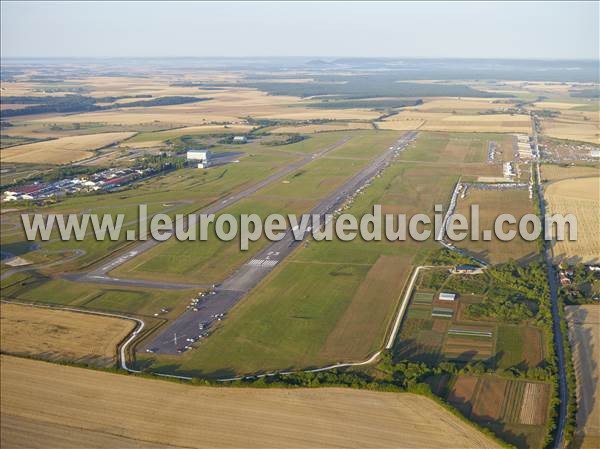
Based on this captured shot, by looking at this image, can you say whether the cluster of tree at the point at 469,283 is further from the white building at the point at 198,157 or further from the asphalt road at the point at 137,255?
the white building at the point at 198,157

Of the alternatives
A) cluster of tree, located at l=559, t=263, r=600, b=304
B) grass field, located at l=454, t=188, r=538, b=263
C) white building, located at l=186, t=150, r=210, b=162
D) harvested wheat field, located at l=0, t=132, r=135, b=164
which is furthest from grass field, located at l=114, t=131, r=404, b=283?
harvested wheat field, located at l=0, t=132, r=135, b=164

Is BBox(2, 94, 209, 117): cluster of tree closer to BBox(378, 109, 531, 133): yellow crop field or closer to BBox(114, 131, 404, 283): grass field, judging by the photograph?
BBox(378, 109, 531, 133): yellow crop field

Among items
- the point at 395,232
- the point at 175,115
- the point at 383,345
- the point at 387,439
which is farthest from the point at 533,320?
the point at 175,115

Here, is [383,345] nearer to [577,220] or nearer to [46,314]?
[46,314]

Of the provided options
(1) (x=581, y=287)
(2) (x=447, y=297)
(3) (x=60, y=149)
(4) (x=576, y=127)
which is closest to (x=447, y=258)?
(2) (x=447, y=297)

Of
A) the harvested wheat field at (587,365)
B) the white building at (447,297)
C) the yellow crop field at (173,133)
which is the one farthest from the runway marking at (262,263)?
the yellow crop field at (173,133)

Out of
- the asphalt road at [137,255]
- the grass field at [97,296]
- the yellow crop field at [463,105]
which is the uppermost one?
the yellow crop field at [463,105]

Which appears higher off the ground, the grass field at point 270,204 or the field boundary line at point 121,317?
the grass field at point 270,204
